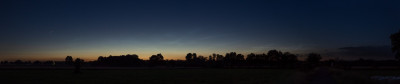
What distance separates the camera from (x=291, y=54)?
610ft

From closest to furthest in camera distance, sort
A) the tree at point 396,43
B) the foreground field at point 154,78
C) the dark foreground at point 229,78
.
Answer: the dark foreground at point 229,78 < the foreground field at point 154,78 < the tree at point 396,43

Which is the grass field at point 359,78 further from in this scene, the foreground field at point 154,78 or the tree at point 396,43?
the tree at point 396,43

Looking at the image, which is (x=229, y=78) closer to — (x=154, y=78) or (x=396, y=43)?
(x=154, y=78)

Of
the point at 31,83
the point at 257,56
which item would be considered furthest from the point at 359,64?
the point at 31,83

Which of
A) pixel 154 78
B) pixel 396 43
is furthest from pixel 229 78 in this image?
pixel 396 43

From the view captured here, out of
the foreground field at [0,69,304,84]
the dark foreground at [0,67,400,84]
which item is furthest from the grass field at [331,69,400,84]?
the foreground field at [0,69,304,84]

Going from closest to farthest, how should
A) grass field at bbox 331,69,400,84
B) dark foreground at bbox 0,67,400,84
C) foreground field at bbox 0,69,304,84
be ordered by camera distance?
grass field at bbox 331,69,400,84 → dark foreground at bbox 0,67,400,84 → foreground field at bbox 0,69,304,84

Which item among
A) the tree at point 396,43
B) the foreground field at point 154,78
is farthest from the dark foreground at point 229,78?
the tree at point 396,43

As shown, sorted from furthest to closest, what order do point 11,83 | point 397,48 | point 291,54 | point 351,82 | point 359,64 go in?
point 291,54
point 359,64
point 397,48
point 11,83
point 351,82

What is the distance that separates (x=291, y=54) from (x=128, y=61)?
11082cm

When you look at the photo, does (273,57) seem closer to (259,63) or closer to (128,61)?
(259,63)

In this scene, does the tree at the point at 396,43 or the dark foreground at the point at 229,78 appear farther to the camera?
the tree at the point at 396,43

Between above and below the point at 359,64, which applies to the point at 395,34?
above

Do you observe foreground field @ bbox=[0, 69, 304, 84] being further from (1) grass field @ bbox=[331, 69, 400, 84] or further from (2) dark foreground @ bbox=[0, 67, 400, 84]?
(1) grass field @ bbox=[331, 69, 400, 84]
